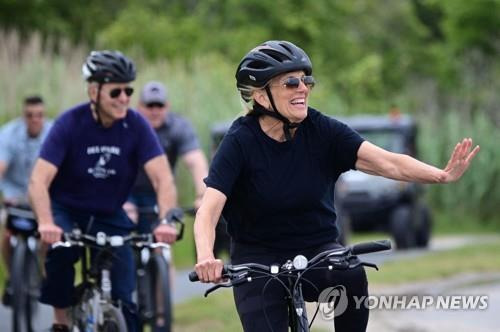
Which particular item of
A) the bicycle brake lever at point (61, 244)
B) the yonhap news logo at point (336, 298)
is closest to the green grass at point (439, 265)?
the bicycle brake lever at point (61, 244)

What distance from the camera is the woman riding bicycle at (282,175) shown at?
22.0 ft

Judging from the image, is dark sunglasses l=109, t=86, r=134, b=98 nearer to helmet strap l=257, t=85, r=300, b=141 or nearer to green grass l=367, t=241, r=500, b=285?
helmet strap l=257, t=85, r=300, b=141

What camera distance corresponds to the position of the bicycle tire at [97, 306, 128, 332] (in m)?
8.59

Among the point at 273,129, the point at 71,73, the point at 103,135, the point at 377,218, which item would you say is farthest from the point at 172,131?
the point at 377,218

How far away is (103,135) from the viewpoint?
30.3 feet

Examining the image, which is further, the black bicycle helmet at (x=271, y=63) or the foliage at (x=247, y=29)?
the foliage at (x=247, y=29)

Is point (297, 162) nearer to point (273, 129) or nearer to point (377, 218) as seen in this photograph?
point (273, 129)

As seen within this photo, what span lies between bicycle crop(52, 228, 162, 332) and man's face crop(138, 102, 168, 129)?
8.42 feet

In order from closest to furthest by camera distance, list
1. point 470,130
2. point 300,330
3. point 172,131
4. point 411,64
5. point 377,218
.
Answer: point 300,330
point 172,131
point 377,218
point 470,130
point 411,64

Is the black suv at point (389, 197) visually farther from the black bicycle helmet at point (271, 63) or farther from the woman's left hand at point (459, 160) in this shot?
the woman's left hand at point (459, 160)

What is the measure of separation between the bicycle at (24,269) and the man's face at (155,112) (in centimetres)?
114

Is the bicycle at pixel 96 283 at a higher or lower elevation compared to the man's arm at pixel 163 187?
lower

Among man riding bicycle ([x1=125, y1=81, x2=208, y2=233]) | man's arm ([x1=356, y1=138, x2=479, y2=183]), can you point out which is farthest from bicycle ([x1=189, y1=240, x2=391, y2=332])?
man riding bicycle ([x1=125, y1=81, x2=208, y2=233])

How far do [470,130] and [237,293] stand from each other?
2619cm
